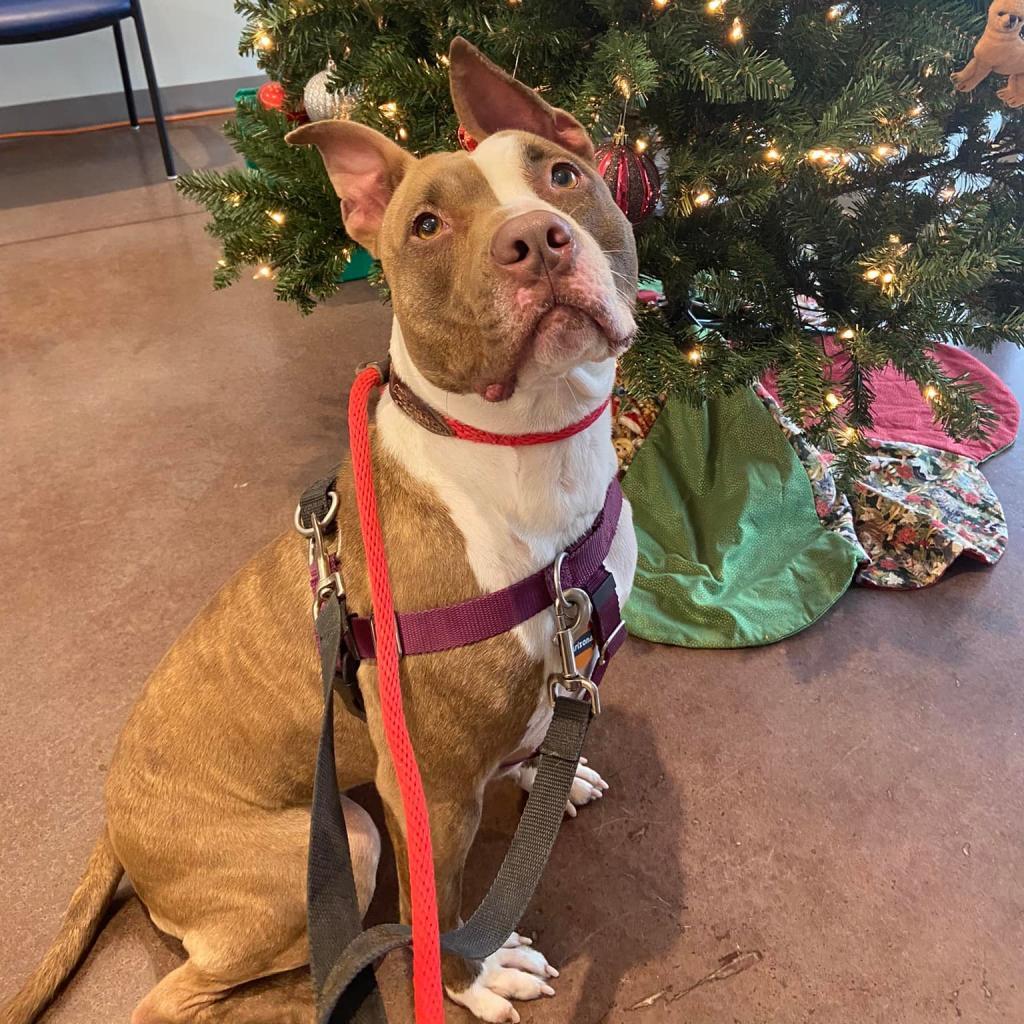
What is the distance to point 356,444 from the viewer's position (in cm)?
126

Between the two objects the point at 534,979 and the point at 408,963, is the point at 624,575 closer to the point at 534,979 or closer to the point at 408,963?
the point at 534,979

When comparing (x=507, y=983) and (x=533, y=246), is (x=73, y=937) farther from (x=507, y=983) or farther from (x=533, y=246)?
(x=533, y=246)

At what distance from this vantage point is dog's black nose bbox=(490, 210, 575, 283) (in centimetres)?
103

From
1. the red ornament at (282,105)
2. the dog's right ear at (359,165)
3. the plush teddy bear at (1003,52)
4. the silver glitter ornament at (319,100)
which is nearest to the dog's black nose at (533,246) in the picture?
the dog's right ear at (359,165)

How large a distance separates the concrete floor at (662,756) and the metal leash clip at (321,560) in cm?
82

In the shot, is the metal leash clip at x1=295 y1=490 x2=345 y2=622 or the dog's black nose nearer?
the dog's black nose

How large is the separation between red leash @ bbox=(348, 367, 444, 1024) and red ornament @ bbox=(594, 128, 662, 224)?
2.52 ft

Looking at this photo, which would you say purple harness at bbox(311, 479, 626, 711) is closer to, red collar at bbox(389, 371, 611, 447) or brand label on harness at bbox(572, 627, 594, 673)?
brand label on harness at bbox(572, 627, 594, 673)

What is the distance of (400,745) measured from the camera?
1.18 m

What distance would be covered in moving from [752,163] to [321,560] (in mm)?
1238

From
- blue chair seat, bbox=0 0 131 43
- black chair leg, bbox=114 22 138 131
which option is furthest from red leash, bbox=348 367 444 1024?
black chair leg, bbox=114 22 138 131

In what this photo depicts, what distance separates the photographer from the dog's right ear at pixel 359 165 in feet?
4.14

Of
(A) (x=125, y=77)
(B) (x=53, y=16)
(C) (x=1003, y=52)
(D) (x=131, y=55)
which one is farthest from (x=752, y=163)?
(D) (x=131, y=55)

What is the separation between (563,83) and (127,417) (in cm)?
197
